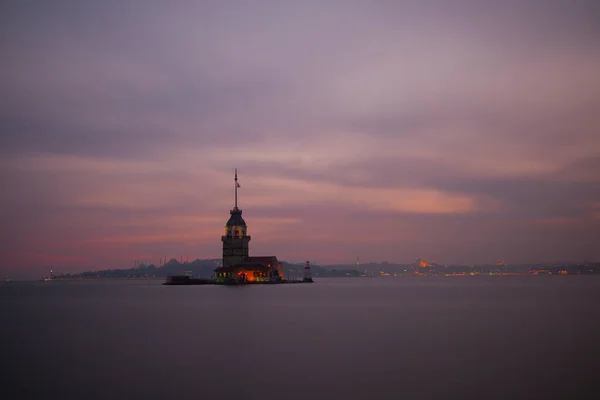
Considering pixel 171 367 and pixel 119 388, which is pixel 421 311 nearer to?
pixel 171 367

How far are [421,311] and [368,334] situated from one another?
22481mm

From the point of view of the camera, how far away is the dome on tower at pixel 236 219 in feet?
449

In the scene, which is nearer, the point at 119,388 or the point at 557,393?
the point at 557,393

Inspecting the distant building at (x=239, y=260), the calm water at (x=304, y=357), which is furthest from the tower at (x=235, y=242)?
the calm water at (x=304, y=357)

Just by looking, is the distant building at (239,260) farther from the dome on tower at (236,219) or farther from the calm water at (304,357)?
the calm water at (304,357)

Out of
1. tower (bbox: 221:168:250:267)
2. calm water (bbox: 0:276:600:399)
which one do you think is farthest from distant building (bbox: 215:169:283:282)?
calm water (bbox: 0:276:600:399)

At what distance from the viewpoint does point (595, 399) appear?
22734 millimetres

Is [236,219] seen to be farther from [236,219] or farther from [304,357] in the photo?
[304,357]

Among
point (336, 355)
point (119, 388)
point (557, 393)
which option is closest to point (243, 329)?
point (336, 355)

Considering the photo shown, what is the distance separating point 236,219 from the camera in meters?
137

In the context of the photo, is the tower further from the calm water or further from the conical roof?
the calm water

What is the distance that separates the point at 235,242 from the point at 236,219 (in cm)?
558

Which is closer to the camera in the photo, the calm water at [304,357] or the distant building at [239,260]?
the calm water at [304,357]

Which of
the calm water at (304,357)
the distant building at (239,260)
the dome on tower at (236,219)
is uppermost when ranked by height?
the dome on tower at (236,219)
